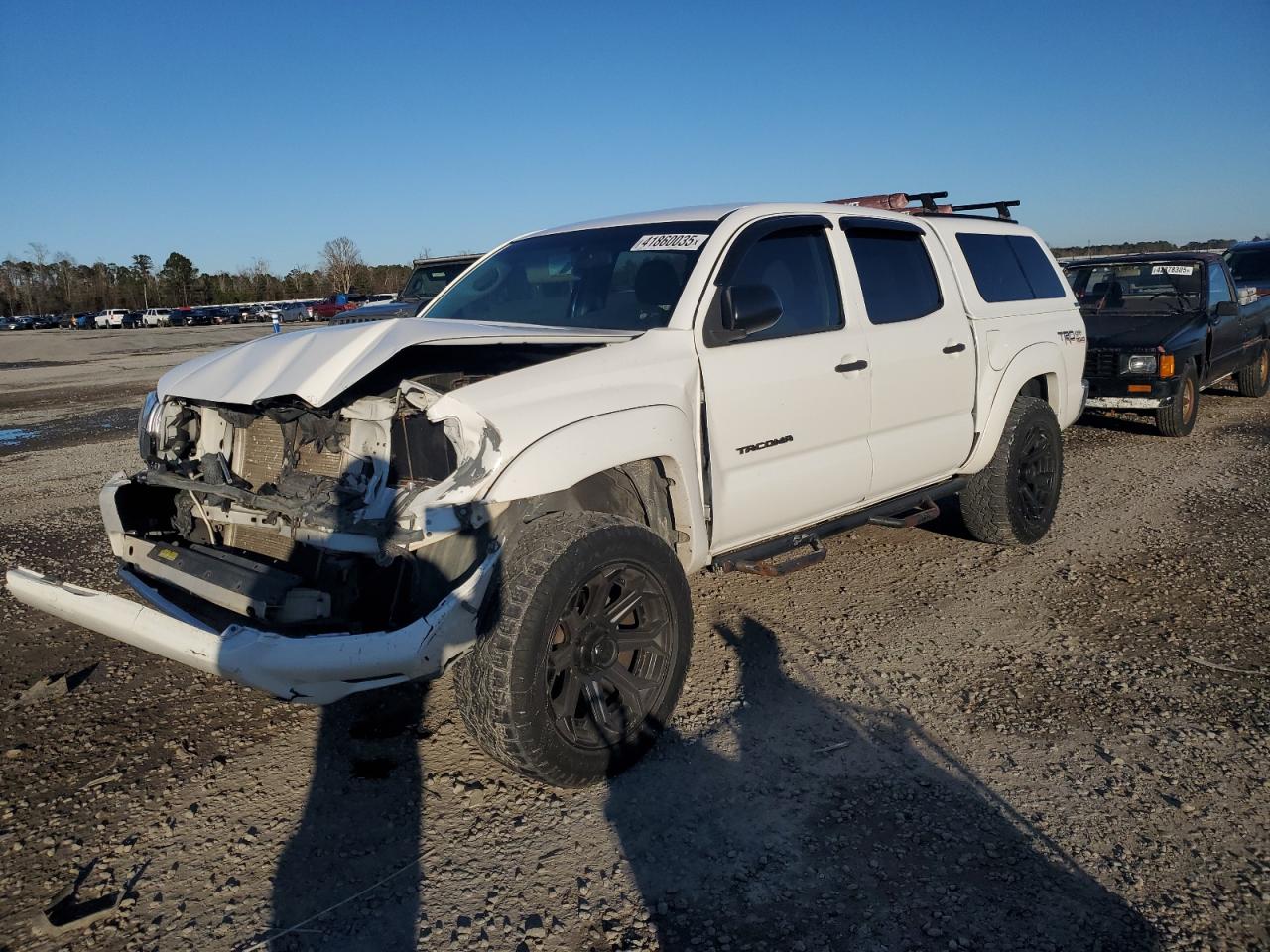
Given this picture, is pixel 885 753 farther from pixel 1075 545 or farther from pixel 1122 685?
pixel 1075 545

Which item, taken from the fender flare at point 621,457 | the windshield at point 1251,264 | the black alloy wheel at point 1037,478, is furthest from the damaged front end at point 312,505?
the windshield at point 1251,264

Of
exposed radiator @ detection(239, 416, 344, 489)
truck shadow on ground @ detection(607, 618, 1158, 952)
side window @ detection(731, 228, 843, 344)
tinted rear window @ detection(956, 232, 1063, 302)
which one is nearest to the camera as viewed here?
truck shadow on ground @ detection(607, 618, 1158, 952)

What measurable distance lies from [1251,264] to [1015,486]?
36.5 feet

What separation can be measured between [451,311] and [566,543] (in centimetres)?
213

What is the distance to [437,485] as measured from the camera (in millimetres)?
2898

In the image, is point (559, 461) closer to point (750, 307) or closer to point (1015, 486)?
point (750, 307)

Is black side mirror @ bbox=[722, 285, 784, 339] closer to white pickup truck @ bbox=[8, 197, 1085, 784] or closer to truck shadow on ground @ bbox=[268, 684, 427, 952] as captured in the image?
white pickup truck @ bbox=[8, 197, 1085, 784]

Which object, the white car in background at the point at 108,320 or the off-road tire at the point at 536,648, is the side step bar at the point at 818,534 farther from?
the white car in background at the point at 108,320

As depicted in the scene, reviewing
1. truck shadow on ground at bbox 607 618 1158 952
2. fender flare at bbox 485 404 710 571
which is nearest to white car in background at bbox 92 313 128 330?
fender flare at bbox 485 404 710 571

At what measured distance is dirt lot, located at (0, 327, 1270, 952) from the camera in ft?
8.50

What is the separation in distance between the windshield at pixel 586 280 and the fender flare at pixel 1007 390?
7.33ft

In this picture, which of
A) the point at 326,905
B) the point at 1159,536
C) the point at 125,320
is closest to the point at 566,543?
the point at 326,905

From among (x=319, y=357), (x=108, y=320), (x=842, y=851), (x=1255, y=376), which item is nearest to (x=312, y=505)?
(x=319, y=357)

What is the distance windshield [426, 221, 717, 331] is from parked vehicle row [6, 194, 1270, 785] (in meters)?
0.02
